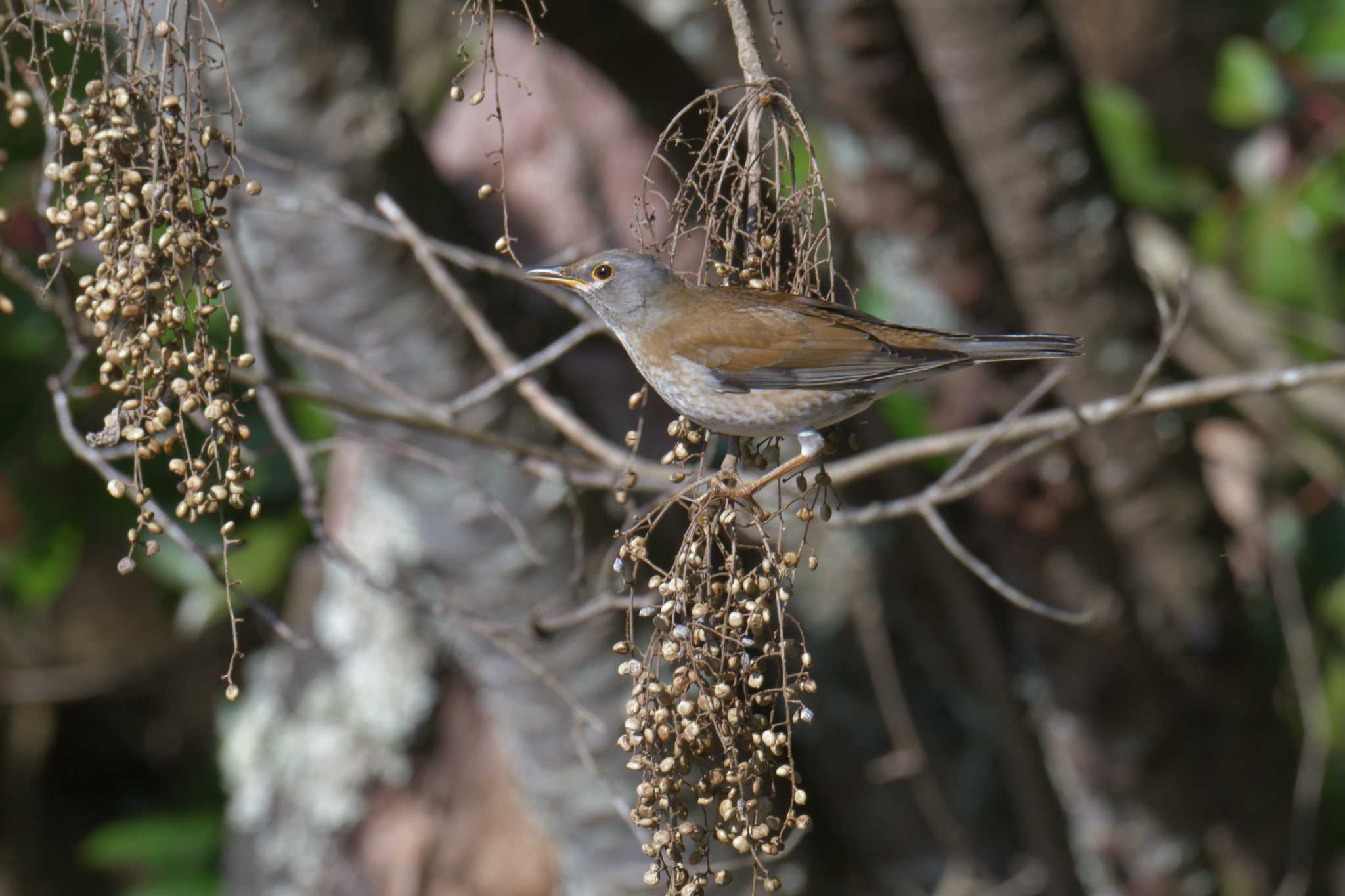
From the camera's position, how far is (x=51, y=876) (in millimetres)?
6688

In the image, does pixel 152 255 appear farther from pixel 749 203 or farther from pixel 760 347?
pixel 760 347

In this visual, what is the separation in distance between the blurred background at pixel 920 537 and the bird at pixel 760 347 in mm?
1234

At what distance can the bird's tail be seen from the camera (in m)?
2.53

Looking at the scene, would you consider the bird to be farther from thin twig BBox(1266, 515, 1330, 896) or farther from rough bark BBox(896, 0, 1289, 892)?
thin twig BBox(1266, 515, 1330, 896)

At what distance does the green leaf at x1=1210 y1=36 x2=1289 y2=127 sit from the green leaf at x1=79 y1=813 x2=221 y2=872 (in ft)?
16.3

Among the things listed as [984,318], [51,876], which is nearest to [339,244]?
[984,318]

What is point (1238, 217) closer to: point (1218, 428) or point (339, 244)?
point (1218, 428)

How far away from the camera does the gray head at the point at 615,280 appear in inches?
96.5

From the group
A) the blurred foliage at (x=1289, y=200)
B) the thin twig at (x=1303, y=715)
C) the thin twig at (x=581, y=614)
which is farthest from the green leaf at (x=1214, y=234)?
the thin twig at (x=581, y=614)

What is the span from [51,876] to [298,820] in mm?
2666

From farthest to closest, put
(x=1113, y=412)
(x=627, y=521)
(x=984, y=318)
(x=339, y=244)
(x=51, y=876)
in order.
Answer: (x=51, y=876) → (x=984, y=318) → (x=339, y=244) → (x=1113, y=412) → (x=627, y=521)

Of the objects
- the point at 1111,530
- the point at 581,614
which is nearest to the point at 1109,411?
the point at 581,614

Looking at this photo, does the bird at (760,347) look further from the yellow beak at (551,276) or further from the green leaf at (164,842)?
the green leaf at (164,842)

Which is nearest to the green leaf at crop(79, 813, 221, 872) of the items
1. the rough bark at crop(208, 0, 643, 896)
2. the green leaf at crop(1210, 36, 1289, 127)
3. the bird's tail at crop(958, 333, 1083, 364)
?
the rough bark at crop(208, 0, 643, 896)
